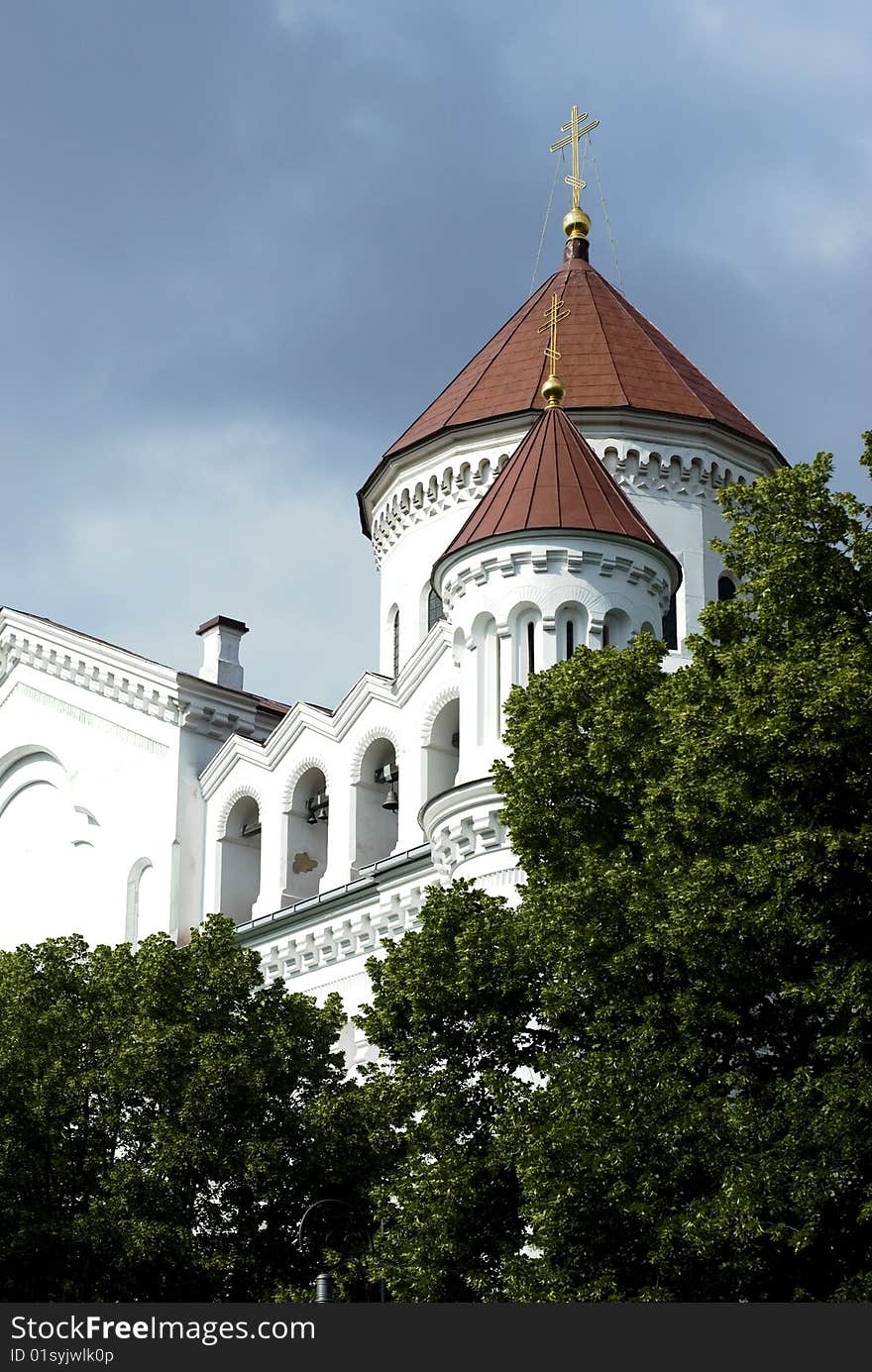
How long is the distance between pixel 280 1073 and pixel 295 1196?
154 centimetres

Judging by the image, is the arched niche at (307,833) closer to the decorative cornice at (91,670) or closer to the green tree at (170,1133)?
the decorative cornice at (91,670)

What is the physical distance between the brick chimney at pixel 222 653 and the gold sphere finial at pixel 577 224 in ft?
36.8

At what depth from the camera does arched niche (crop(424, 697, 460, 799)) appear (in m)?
35.1

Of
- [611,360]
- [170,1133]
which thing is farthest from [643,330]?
[170,1133]

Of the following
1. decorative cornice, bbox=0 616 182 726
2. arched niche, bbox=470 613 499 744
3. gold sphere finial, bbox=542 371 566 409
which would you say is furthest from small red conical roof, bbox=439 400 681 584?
decorative cornice, bbox=0 616 182 726

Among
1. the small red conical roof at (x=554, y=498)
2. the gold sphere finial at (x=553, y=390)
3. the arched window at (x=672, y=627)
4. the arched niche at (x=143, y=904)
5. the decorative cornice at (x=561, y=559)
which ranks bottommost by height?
the arched niche at (x=143, y=904)

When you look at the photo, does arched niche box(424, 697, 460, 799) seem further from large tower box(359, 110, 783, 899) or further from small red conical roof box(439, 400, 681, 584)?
small red conical roof box(439, 400, 681, 584)

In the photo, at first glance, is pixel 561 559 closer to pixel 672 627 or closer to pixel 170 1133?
pixel 672 627

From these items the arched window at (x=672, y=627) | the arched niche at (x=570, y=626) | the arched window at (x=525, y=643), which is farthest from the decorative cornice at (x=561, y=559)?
the arched window at (x=672, y=627)

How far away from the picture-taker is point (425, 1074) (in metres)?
24.0

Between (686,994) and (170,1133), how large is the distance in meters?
8.08

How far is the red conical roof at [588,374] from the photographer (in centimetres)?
4141

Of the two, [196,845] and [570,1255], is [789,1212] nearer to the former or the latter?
[570,1255]

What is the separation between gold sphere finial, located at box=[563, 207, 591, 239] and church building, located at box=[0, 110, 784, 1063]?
6 cm
